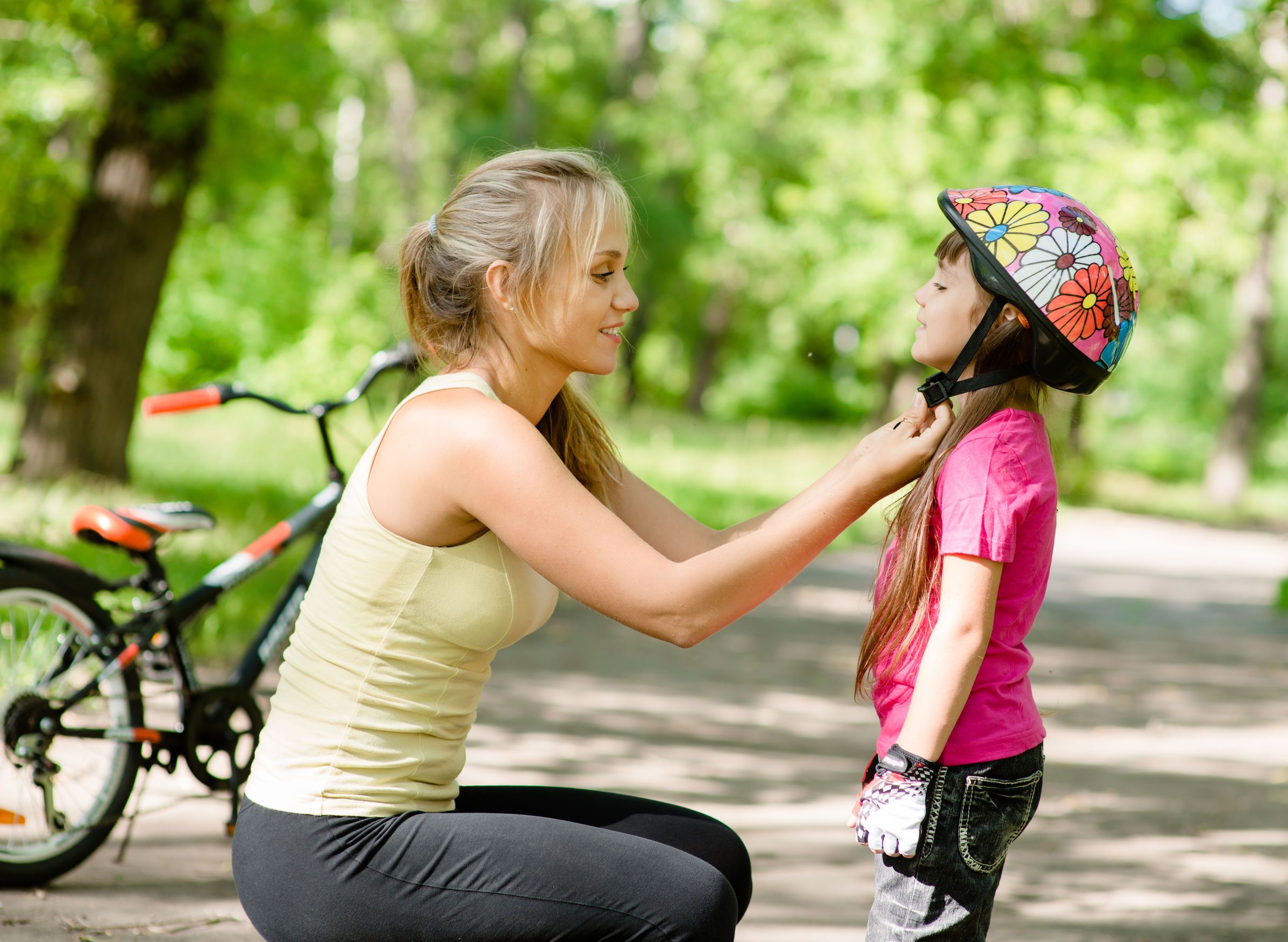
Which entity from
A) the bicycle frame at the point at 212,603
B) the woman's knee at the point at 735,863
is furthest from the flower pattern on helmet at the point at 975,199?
the bicycle frame at the point at 212,603

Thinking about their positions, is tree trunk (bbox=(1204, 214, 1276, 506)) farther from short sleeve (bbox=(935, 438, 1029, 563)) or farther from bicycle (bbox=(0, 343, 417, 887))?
short sleeve (bbox=(935, 438, 1029, 563))

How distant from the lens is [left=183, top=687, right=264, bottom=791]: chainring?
3.50 meters

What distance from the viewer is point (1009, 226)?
233 cm

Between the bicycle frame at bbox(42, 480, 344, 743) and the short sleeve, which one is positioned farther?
the bicycle frame at bbox(42, 480, 344, 743)

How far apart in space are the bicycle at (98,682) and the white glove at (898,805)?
5.56ft

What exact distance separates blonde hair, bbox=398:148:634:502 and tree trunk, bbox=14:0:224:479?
6.63 metres

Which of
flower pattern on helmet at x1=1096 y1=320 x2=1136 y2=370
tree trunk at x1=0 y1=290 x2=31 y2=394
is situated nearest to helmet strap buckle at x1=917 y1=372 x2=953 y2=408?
flower pattern on helmet at x1=1096 y1=320 x2=1136 y2=370

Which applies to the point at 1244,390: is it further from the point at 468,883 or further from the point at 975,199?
the point at 468,883

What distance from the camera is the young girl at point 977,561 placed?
2184mm

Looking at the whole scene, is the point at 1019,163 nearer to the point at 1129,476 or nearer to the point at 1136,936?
the point at 1129,476

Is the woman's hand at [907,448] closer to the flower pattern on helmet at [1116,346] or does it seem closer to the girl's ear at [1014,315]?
the girl's ear at [1014,315]

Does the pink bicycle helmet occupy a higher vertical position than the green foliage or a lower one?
lower

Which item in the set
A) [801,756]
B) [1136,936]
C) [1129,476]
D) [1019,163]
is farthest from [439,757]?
[1129,476]

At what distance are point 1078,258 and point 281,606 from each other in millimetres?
2542
